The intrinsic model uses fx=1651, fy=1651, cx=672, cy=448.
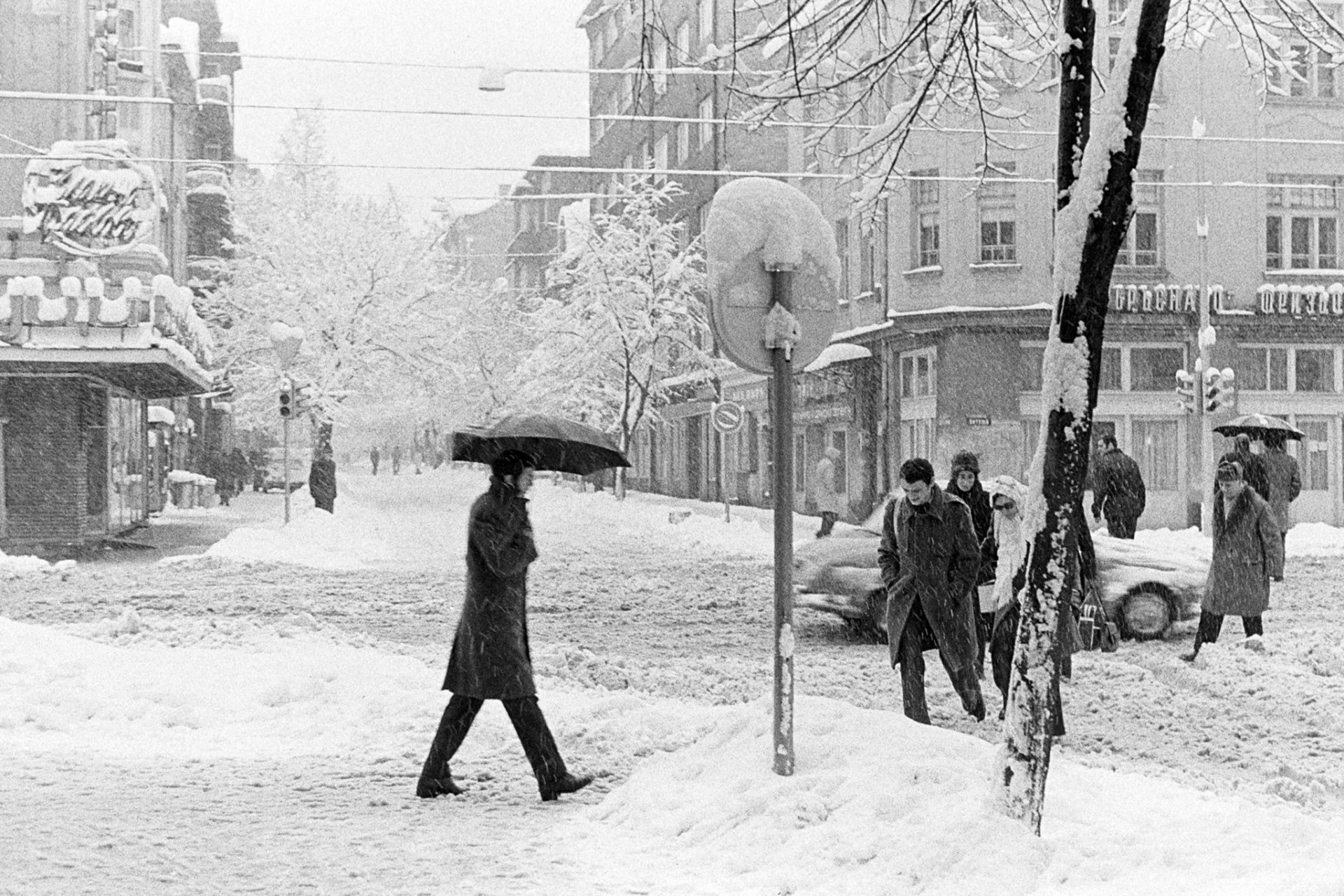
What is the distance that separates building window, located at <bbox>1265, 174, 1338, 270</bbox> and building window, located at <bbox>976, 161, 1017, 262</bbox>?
18.5 feet

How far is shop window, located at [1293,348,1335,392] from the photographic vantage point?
3444cm

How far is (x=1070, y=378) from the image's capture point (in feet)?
19.5

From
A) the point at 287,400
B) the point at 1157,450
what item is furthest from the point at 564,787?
the point at 1157,450

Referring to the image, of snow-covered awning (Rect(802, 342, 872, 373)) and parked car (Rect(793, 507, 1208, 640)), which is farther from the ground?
snow-covered awning (Rect(802, 342, 872, 373))

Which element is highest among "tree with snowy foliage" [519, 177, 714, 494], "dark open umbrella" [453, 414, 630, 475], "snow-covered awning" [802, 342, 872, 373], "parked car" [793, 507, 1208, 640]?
"tree with snowy foliage" [519, 177, 714, 494]

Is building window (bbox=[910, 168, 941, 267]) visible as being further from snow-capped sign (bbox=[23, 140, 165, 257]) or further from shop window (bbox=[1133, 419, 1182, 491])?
snow-capped sign (bbox=[23, 140, 165, 257])

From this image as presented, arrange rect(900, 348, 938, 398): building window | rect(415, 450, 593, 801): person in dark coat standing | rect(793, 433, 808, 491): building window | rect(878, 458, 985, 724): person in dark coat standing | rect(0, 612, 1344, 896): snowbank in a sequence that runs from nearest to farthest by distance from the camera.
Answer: rect(0, 612, 1344, 896): snowbank → rect(415, 450, 593, 801): person in dark coat standing → rect(878, 458, 985, 724): person in dark coat standing → rect(900, 348, 938, 398): building window → rect(793, 433, 808, 491): building window

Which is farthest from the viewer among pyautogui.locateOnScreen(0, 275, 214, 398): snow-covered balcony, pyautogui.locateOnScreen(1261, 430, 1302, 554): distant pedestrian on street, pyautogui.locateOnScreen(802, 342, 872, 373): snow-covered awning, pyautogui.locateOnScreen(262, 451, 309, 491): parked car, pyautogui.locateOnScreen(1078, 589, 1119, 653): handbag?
pyautogui.locateOnScreen(262, 451, 309, 491): parked car

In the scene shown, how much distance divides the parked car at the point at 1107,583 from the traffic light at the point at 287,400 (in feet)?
59.0

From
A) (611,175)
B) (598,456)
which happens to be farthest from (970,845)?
(611,175)

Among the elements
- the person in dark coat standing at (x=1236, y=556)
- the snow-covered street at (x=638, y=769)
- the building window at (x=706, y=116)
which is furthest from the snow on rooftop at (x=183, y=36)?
the person in dark coat standing at (x=1236, y=556)

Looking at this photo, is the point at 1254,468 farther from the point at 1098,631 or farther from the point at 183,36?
the point at 183,36

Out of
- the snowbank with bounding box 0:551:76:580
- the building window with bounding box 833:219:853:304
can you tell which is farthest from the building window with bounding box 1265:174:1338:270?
the snowbank with bounding box 0:551:76:580

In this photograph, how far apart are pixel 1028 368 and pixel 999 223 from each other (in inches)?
121
